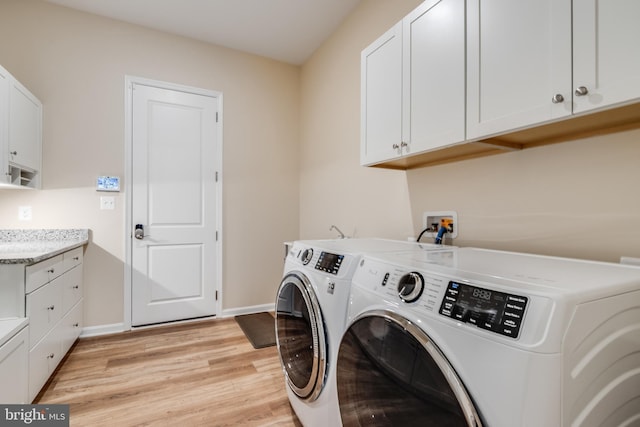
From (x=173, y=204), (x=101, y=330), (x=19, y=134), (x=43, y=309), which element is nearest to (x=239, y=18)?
(x=173, y=204)

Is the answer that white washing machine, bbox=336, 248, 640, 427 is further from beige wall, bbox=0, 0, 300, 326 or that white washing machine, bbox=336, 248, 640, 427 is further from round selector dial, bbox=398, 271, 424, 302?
beige wall, bbox=0, 0, 300, 326

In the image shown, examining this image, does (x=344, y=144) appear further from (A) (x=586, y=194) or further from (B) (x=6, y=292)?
(B) (x=6, y=292)

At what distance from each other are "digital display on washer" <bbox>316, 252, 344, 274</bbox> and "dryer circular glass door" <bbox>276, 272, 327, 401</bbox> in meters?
0.10

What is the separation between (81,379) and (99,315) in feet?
2.84

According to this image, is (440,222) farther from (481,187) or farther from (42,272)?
(42,272)

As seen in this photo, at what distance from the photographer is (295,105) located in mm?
3648

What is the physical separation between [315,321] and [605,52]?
1254 mm

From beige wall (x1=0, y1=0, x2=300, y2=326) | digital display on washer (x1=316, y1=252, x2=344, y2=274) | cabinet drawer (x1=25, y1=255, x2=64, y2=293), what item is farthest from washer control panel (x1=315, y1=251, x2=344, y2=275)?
beige wall (x1=0, y1=0, x2=300, y2=326)

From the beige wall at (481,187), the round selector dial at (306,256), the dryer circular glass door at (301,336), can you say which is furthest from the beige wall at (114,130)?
Answer: the round selector dial at (306,256)

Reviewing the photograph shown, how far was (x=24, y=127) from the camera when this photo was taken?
2273 mm

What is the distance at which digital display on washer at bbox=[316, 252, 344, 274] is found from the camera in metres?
1.25

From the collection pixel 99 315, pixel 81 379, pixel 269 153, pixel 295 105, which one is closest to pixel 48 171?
pixel 99 315

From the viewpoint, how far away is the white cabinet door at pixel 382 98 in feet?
5.17

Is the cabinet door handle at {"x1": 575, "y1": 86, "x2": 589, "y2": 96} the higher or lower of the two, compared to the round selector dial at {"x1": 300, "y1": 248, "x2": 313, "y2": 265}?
higher
